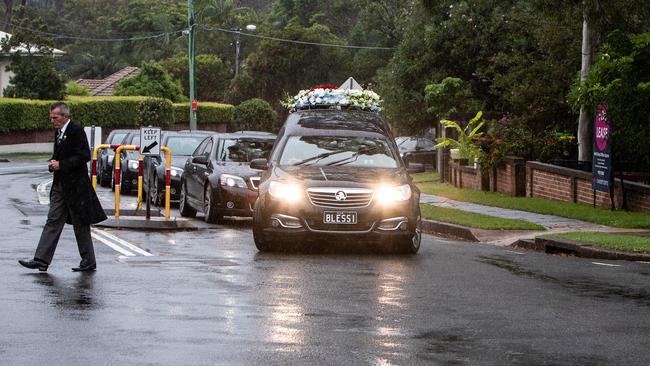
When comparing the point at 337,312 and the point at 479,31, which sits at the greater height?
the point at 479,31

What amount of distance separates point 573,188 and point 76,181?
14721 millimetres

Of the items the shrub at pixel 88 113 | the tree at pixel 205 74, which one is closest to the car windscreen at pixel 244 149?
the shrub at pixel 88 113

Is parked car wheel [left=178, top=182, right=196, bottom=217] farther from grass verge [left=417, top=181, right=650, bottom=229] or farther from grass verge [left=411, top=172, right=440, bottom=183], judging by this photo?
grass verge [left=411, top=172, right=440, bottom=183]

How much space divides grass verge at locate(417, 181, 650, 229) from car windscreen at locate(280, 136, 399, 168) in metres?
5.78

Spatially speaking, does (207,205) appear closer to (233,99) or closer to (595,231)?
(595,231)

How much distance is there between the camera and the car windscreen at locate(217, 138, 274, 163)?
2334 cm

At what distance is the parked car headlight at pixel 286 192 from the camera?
1655 cm

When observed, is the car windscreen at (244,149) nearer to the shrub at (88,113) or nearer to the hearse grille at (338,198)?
the hearse grille at (338,198)

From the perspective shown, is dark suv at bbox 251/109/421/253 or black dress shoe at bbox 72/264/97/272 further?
dark suv at bbox 251/109/421/253

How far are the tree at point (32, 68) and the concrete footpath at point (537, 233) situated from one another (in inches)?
1730

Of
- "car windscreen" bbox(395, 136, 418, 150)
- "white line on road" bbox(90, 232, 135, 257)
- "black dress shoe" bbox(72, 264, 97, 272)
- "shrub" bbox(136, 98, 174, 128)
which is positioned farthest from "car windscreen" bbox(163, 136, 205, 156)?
"shrub" bbox(136, 98, 174, 128)

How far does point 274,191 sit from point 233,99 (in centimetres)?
7060

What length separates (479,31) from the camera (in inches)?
1705

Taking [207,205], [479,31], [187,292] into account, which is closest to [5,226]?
[207,205]
